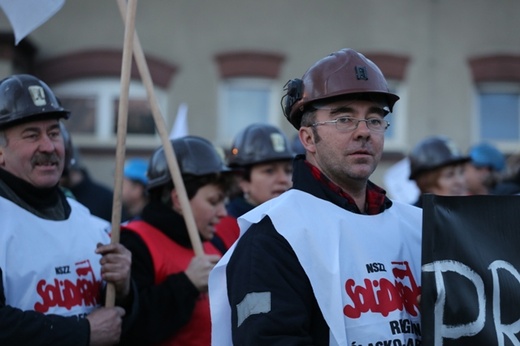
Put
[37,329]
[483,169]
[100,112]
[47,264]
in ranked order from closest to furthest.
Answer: [37,329] < [47,264] < [483,169] < [100,112]

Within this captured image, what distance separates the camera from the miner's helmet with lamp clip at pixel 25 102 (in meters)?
4.55

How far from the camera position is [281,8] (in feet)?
42.4

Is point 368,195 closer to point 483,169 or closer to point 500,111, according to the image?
point 483,169

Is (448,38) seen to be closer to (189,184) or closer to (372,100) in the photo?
(189,184)

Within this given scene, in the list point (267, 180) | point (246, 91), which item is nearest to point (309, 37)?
point (246, 91)

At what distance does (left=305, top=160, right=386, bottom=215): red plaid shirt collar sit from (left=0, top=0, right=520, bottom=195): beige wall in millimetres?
8951

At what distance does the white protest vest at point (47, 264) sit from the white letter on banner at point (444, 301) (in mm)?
1708

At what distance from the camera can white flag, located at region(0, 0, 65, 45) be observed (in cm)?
489

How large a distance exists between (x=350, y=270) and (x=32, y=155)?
5.73 feet

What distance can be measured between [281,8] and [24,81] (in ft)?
28.0

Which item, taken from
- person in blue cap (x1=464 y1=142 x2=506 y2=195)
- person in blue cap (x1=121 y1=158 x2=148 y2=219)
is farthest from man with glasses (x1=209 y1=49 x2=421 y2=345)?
person in blue cap (x1=121 y1=158 x2=148 y2=219)

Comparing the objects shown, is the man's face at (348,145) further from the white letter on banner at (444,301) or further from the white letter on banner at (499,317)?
the white letter on banner at (499,317)

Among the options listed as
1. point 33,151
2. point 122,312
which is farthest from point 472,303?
point 33,151

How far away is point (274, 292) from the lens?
11.3 ft
